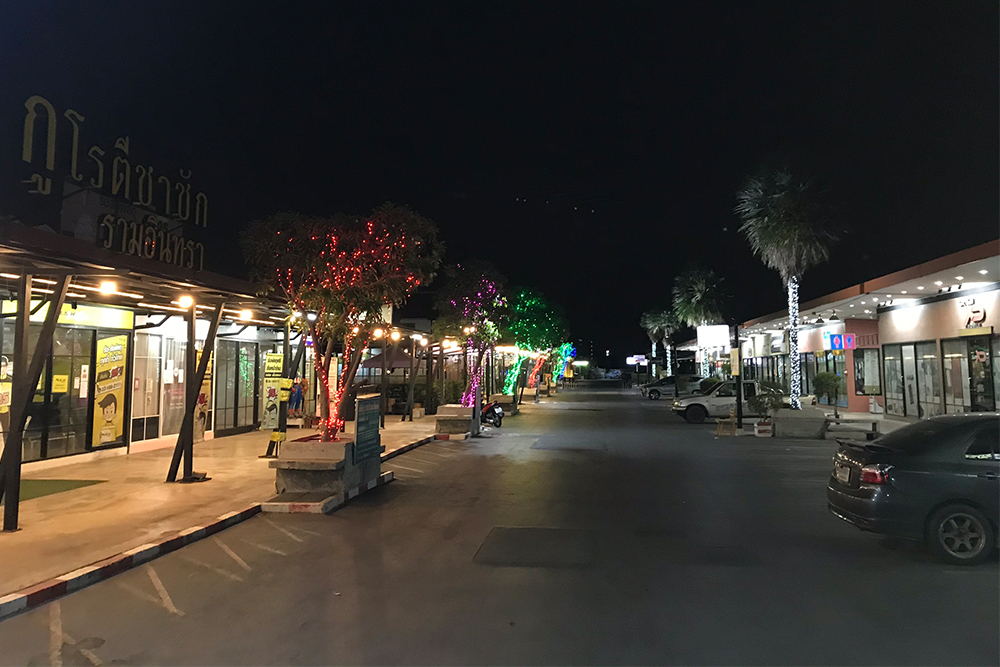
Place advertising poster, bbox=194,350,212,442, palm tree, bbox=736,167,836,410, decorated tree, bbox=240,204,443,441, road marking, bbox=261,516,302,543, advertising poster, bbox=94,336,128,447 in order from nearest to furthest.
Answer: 1. road marking, bbox=261,516,302,543
2. decorated tree, bbox=240,204,443,441
3. advertising poster, bbox=94,336,128,447
4. advertising poster, bbox=194,350,212,442
5. palm tree, bbox=736,167,836,410

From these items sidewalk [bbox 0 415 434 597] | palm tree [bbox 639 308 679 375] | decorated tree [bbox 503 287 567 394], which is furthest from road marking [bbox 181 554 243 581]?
palm tree [bbox 639 308 679 375]

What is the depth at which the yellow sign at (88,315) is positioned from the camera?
12389mm

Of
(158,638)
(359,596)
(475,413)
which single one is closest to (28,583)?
(158,638)

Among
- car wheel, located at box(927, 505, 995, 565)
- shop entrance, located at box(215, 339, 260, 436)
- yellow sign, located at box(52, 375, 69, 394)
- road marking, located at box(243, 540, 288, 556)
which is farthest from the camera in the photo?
shop entrance, located at box(215, 339, 260, 436)

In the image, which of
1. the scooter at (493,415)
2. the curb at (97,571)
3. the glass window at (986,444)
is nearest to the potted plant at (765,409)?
the scooter at (493,415)

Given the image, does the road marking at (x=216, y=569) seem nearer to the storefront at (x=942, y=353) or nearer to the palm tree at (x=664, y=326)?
the storefront at (x=942, y=353)

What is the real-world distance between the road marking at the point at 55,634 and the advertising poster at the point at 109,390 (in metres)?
9.56

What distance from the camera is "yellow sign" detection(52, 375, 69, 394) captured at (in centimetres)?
1320

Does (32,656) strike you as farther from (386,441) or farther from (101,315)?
(386,441)

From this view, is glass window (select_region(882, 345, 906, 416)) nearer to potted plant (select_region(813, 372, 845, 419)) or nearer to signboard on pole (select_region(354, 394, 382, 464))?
potted plant (select_region(813, 372, 845, 419))

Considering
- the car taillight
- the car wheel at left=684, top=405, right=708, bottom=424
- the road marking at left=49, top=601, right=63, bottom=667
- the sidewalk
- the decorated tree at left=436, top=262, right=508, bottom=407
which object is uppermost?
the decorated tree at left=436, top=262, right=508, bottom=407

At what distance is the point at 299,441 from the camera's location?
1091cm

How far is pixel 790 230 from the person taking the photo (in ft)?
97.0

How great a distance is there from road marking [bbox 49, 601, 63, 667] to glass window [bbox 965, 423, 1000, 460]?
28.6ft
